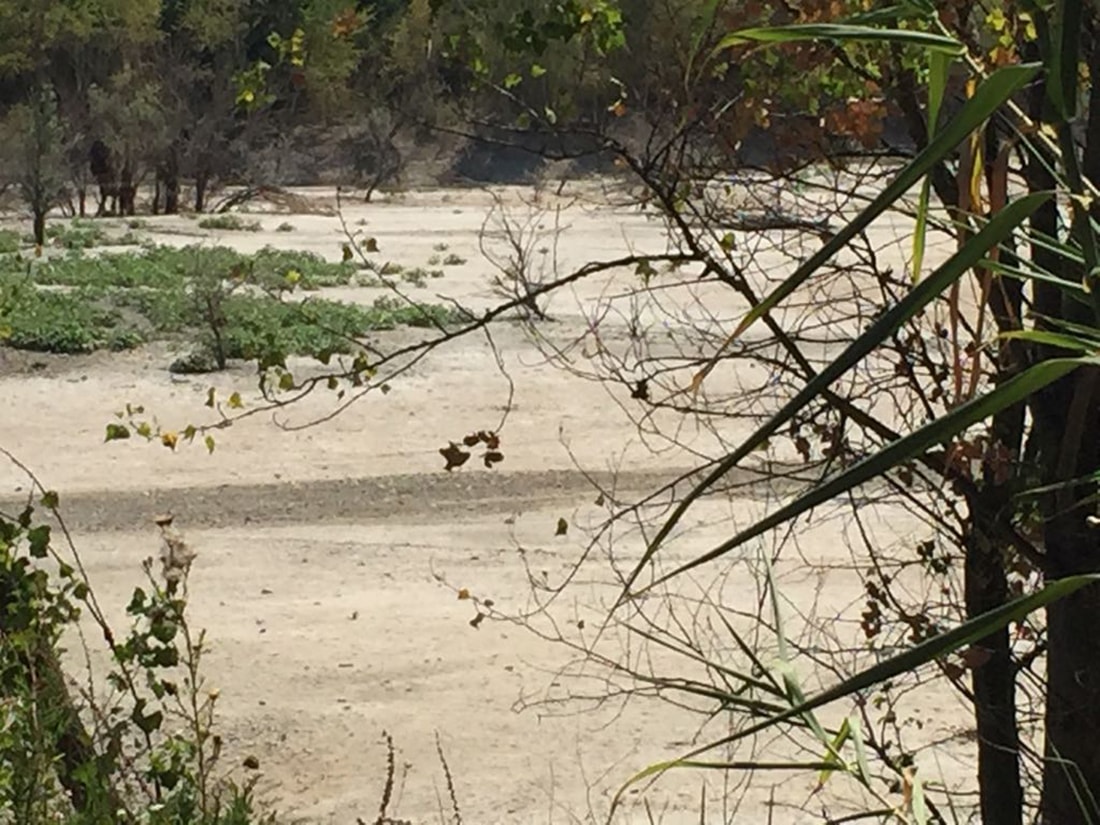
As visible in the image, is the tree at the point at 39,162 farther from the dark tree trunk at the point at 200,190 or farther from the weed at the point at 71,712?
the weed at the point at 71,712

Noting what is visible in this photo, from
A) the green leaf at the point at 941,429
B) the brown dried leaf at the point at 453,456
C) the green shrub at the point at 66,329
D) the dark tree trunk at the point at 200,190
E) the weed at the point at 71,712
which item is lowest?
the dark tree trunk at the point at 200,190

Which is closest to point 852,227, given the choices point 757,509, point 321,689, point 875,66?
point 875,66

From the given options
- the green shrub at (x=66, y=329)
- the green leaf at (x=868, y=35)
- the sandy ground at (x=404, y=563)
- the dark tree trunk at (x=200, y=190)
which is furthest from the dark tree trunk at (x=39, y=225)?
the green leaf at (x=868, y=35)

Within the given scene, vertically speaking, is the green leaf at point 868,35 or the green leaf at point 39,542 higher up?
the green leaf at point 868,35

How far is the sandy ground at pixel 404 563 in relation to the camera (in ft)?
21.1

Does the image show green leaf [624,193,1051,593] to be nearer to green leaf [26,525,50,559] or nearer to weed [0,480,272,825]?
weed [0,480,272,825]

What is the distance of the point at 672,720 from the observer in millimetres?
7117

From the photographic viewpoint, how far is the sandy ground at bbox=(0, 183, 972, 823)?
6.43 metres

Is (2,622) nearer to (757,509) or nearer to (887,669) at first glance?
(887,669)

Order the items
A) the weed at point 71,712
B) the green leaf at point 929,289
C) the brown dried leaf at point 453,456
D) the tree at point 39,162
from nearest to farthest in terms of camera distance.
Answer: the green leaf at point 929,289 < the brown dried leaf at point 453,456 < the weed at point 71,712 < the tree at point 39,162

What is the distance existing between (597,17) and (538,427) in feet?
35.1

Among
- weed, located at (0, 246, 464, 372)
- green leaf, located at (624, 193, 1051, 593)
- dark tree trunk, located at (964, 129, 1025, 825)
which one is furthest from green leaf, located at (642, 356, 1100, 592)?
weed, located at (0, 246, 464, 372)

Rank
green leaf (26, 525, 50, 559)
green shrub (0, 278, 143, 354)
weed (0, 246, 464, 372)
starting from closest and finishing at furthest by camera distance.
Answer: green leaf (26, 525, 50, 559) → weed (0, 246, 464, 372) → green shrub (0, 278, 143, 354)

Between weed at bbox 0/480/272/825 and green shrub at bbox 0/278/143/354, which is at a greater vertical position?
weed at bbox 0/480/272/825
